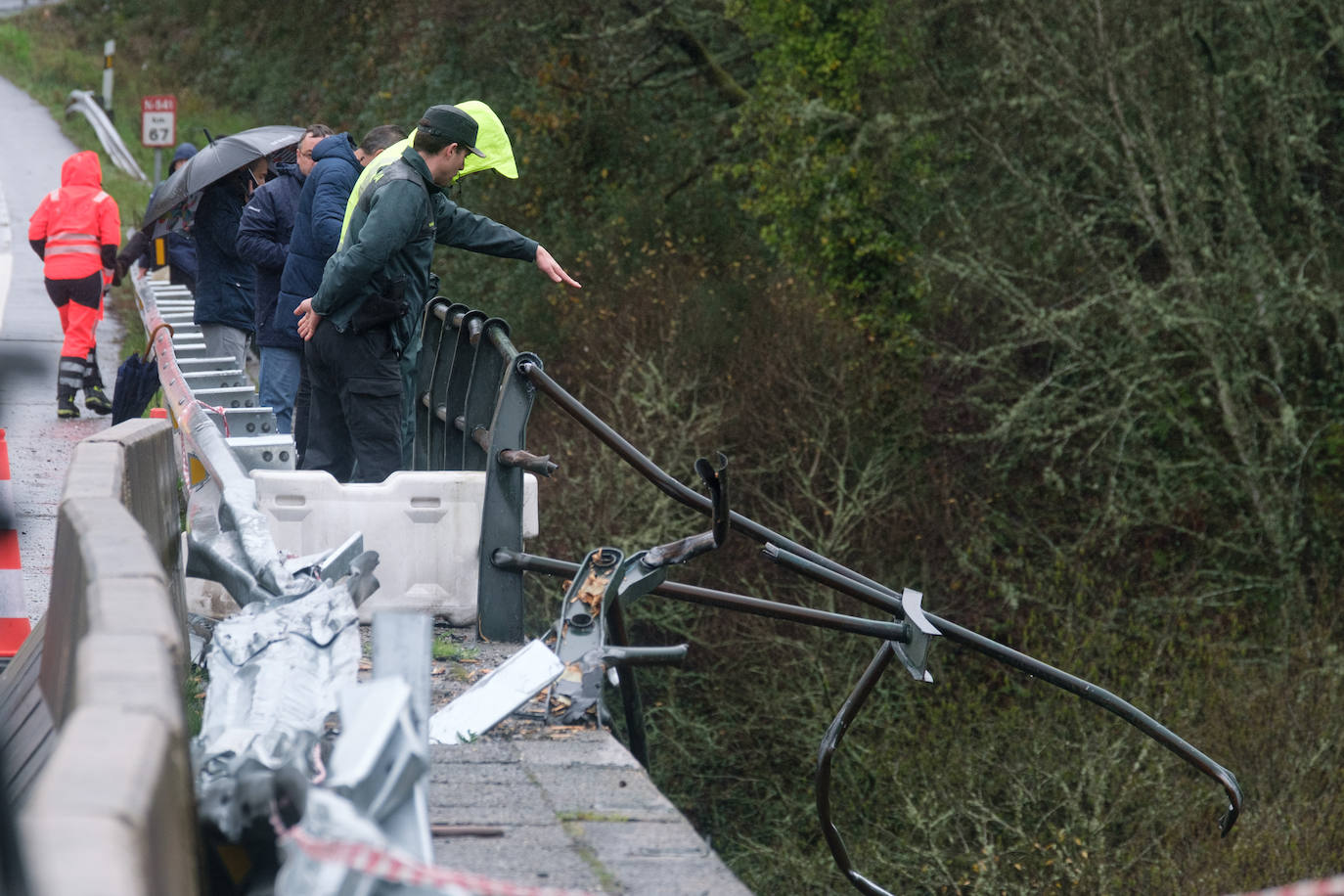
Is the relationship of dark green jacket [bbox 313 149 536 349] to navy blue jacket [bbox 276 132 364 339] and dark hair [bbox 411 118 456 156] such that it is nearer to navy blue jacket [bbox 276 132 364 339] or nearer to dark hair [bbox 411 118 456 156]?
dark hair [bbox 411 118 456 156]

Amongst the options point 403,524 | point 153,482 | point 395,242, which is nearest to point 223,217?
point 395,242

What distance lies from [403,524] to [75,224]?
7611 millimetres

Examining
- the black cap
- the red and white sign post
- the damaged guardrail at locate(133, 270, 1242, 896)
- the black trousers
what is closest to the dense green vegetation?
the red and white sign post

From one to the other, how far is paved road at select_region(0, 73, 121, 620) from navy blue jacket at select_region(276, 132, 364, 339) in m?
1.19

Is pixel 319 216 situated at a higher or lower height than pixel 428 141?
lower

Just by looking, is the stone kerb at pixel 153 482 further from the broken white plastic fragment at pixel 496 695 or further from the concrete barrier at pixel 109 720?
the broken white plastic fragment at pixel 496 695

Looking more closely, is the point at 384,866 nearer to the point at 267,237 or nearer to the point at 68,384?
the point at 267,237

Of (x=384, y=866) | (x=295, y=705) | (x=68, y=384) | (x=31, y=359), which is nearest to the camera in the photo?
(x=384, y=866)

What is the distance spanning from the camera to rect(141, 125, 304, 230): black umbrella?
8914mm

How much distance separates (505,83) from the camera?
23.4 meters

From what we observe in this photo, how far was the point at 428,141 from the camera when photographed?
5.52m

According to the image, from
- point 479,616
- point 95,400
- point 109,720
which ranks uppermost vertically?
point 109,720

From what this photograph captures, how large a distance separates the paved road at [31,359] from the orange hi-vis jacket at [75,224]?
0.67 metres

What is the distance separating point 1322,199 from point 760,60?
6979mm
